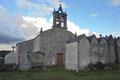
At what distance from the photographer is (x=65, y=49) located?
1352 inches

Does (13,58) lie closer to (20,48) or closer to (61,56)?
(20,48)

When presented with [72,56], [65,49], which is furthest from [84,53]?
[65,49]

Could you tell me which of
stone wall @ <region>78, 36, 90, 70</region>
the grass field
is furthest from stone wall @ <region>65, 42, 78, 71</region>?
the grass field

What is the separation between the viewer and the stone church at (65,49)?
86.8 feet

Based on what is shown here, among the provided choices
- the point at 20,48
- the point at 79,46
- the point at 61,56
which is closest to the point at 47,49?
the point at 61,56

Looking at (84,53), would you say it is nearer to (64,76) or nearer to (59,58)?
(64,76)

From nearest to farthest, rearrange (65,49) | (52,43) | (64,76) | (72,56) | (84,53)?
(64,76)
(84,53)
(72,56)
(65,49)
(52,43)

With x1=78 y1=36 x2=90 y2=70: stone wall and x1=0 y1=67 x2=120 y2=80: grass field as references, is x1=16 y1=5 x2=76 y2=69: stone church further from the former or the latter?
x1=0 y1=67 x2=120 y2=80: grass field

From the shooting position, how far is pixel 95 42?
2784 centimetres

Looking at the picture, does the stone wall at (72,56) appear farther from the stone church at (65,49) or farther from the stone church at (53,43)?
the stone church at (53,43)

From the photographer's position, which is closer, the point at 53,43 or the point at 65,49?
the point at 65,49

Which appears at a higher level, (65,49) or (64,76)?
(65,49)

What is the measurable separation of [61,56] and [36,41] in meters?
5.48

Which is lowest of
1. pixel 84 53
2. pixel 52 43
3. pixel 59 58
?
pixel 59 58
